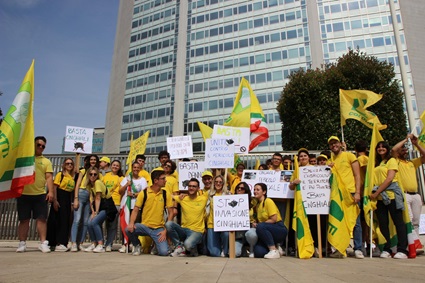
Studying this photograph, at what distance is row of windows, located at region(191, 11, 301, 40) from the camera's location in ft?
156

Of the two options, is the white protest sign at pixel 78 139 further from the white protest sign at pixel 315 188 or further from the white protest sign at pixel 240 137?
the white protest sign at pixel 315 188

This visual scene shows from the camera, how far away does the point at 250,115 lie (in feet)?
31.0

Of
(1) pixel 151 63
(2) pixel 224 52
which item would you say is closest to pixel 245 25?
(2) pixel 224 52

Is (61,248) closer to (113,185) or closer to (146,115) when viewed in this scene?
(113,185)

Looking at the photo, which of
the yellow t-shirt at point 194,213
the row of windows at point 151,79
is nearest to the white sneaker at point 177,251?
the yellow t-shirt at point 194,213

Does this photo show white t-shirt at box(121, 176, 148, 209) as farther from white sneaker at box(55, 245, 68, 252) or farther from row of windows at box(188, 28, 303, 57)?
row of windows at box(188, 28, 303, 57)

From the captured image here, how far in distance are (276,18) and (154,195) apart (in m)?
47.5

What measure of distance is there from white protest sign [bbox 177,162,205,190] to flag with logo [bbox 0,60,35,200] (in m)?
3.16

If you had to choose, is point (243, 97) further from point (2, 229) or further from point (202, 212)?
point (2, 229)

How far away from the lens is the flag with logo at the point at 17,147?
5555mm

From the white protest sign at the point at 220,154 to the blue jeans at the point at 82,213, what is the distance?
2.79 metres

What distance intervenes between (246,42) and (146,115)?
64.9 feet

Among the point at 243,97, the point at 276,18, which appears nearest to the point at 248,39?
the point at 276,18

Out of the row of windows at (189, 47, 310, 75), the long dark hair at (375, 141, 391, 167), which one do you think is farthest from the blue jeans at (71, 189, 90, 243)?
the row of windows at (189, 47, 310, 75)
